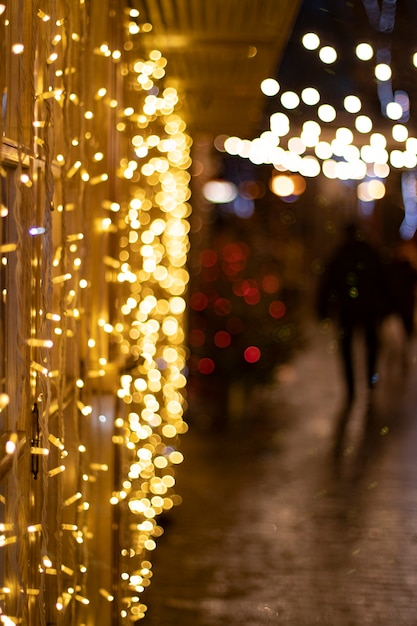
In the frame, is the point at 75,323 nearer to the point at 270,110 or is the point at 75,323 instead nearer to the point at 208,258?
the point at 270,110

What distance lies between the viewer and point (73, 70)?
11.7 feet

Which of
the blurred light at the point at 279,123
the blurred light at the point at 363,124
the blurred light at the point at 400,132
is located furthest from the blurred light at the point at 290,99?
the blurred light at the point at 400,132

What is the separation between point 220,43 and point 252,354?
3387 millimetres

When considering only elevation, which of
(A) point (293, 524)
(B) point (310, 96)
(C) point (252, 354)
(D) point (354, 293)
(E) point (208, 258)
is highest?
(B) point (310, 96)

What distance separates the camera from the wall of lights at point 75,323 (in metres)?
2.64

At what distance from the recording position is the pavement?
16.2 ft

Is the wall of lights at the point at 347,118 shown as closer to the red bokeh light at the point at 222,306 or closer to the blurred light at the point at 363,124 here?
the blurred light at the point at 363,124

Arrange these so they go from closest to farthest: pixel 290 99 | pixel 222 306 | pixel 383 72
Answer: pixel 383 72
pixel 290 99
pixel 222 306

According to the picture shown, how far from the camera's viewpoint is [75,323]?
373cm

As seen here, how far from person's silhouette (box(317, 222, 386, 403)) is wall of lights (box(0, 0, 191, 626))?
3.30 m

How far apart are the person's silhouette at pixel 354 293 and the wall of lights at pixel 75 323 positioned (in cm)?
330

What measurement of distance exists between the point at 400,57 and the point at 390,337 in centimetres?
576

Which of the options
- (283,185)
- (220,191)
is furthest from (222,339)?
(283,185)

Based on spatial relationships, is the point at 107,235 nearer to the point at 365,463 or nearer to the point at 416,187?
the point at 365,463
